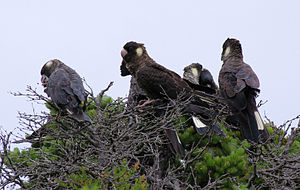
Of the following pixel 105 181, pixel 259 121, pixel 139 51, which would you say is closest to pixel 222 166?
pixel 259 121

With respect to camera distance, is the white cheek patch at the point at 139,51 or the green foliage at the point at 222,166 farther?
the white cheek patch at the point at 139,51

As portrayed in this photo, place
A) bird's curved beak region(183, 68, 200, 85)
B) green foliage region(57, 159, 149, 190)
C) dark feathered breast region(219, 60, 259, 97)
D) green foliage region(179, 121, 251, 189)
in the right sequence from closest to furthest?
green foliage region(57, 159, 149, 190) → green foliage region(179, 121, 251, 189) → dark feathered breast region(219, 60, 259, 97) → bird's curved beak region(183, 68, 200, 85)

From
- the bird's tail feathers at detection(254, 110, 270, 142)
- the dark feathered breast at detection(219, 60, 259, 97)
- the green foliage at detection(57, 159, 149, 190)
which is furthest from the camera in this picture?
the dark feathered breast at detection(219, 60, 259, 97)

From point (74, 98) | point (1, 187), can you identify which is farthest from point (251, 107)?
point (1, 187)

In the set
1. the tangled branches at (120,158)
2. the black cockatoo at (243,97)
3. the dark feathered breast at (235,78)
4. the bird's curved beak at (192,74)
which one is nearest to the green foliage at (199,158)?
the tangled branches at (120,158)

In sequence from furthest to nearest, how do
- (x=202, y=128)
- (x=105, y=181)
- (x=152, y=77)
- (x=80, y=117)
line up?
(x=152, y=77)
(x=202, y=128)
(x=80, y=117)
(x=105, y=181)

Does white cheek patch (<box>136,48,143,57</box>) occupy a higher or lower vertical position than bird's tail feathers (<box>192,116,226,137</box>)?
higher

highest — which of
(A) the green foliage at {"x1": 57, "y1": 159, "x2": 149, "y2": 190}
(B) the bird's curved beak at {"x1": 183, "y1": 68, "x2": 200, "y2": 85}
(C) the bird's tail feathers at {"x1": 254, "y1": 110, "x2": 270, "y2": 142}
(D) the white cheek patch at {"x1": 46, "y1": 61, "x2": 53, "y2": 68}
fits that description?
(B) the bird's curved beak at {"x1": 183, "y1": 68, "x2": 200, "y2": 85}

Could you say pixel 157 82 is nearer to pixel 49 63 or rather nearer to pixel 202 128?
pixel 202 128

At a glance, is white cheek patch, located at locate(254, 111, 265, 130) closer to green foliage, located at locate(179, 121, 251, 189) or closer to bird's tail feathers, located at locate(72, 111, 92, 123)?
green foliage, located at locate(179, 121, 251, 189)

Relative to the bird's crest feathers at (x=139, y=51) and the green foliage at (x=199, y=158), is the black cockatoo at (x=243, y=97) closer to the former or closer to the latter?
the green foliage at (x=199, y=158)

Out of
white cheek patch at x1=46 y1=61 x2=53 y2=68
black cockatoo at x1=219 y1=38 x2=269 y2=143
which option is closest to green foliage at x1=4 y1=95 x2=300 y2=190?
black cockatoo at x1=219 y1=38 x2=269 y2=143

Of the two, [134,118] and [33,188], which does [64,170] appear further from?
[134,118]

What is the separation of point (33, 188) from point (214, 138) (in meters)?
2.72
